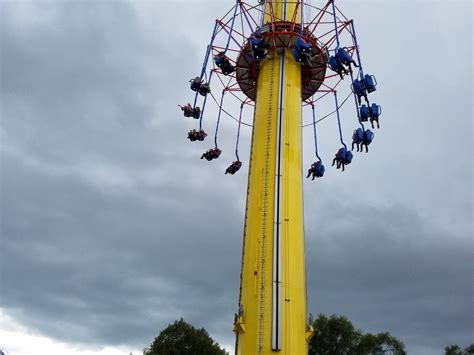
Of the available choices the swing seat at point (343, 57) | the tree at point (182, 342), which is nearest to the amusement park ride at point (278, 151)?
the swing seat at point (343, 57)

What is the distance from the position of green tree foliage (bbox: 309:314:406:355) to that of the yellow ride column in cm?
3723

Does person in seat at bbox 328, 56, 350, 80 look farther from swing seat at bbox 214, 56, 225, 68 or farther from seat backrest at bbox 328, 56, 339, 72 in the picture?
swing seat at bbox 214, 56, 225, 68

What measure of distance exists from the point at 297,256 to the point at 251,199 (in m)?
6.14

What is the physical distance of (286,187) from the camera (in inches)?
1590

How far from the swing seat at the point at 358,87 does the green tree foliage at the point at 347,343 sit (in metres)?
39.7

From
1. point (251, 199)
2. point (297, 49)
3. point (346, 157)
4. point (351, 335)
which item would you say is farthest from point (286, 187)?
point (351, 335)

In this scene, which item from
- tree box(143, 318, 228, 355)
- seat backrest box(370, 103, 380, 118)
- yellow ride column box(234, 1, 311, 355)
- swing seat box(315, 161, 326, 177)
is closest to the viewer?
yellow ride column box(234, 1, 311, 355)

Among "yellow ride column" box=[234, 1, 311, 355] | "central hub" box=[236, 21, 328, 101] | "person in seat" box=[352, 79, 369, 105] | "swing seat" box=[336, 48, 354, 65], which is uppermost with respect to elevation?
"central hub" box=[236, 21, 328, 101]

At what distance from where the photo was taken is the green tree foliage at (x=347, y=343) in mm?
71875

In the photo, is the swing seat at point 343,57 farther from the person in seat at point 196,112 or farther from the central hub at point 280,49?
the person in seat at point 196,112

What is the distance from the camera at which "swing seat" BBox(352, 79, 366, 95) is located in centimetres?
4383

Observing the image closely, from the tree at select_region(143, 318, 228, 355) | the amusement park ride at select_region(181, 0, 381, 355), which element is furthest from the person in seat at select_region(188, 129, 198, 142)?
the tree at select_region(143, 318, 228, 355)

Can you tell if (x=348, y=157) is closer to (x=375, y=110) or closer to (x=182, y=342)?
(x=375, y=110)

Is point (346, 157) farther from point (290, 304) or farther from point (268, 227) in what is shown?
point (290, 304)
